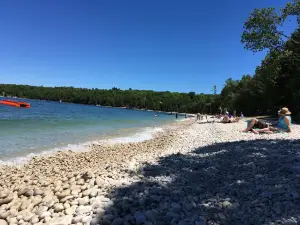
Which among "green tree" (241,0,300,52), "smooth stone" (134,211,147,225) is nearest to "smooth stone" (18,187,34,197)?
"smooth stone" (134,211,147,225)

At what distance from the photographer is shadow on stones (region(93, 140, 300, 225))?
3.90 meters

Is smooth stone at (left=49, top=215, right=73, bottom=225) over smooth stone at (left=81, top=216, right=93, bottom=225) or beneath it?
beneath

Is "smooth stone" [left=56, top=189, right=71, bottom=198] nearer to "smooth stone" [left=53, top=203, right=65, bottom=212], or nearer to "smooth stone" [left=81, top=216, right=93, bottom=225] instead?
"smooth stone" [left=53, top=203, right=65, bottom=212]

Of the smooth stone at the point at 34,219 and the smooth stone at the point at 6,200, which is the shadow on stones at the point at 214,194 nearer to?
the smooth stone at the point at 34,219

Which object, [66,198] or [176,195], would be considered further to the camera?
[66,198]

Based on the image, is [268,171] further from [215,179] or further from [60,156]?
[60,156]

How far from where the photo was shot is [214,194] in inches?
191

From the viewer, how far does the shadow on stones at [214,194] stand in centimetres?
390

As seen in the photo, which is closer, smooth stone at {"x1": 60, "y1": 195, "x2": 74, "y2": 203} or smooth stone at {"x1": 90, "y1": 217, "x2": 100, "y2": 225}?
smooth stone at {"x1": 90, "y1": 217, "x2": 100, "y2": 225}

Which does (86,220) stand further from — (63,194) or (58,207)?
(63,194)

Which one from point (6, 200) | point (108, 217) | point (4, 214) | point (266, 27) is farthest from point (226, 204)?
point (266, 27)

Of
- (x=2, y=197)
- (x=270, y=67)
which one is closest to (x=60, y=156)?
(x=2, y=197)

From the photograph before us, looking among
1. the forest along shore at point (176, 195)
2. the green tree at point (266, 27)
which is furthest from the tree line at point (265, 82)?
the forest along shore at point (176, 195)

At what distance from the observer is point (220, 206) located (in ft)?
14.0
